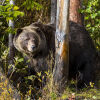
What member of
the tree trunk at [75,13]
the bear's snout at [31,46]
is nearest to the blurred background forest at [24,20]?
the tree trunk at [75,13]

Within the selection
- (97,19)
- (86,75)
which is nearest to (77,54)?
(86,75)

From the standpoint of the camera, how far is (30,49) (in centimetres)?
500

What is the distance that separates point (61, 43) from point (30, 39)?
3.21ft

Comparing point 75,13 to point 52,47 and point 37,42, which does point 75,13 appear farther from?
point 37,42

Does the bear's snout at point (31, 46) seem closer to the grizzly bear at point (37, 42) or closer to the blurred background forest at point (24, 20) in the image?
the grizzly bear at point (37, 42)

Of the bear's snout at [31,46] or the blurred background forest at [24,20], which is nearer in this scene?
the blurred background forest at [24,20]

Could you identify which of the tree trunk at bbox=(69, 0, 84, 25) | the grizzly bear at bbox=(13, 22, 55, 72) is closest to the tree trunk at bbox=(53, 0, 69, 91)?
the grizzly bear at bbox=(13, 22, 55, 72)

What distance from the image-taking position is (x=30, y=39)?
525 centimetres

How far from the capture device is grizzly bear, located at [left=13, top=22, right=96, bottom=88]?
17.5 feet

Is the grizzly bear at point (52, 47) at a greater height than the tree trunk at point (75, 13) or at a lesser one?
lesser

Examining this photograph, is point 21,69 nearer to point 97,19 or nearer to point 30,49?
point 30,49

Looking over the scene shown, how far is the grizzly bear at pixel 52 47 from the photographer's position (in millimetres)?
5324

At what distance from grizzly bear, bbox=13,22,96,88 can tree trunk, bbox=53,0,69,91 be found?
71cm

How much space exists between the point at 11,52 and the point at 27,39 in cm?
121
